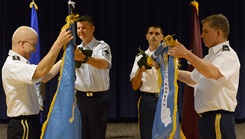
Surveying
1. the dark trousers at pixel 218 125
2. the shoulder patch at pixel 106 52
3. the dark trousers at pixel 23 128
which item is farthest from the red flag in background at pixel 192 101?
the dark trousers at pixel 23 128

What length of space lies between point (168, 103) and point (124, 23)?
387cm

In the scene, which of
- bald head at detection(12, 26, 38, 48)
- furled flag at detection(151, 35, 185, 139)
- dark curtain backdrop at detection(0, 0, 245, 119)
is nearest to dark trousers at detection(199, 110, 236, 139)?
furled flag at detection(151, 35, 185, 139)

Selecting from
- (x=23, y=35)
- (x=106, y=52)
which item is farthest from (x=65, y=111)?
(x=106, y=52)

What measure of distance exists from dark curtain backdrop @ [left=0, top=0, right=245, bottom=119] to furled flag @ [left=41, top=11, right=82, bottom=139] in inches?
149

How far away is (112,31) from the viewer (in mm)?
6230

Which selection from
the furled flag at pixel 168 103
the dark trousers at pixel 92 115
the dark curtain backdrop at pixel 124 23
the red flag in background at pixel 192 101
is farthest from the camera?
the dark curtain backdrop at pixel 124 23

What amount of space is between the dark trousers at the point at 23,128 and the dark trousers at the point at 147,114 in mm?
1390

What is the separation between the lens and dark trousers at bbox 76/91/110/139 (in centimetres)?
348

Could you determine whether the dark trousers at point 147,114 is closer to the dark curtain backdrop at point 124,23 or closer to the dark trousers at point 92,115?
the dark trousers at point 92,115

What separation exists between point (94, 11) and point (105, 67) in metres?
2.92

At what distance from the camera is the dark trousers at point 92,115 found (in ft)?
11.4

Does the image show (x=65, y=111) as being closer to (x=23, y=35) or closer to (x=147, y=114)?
(x=23, y=35)

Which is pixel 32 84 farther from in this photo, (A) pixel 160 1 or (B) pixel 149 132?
(A) pixel 160 1

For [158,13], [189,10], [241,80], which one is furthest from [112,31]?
[241,80]
